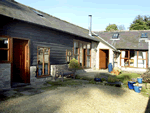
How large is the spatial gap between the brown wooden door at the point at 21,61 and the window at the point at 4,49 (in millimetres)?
1272

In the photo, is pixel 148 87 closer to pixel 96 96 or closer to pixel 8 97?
pixel 96 96

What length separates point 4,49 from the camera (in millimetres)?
6629

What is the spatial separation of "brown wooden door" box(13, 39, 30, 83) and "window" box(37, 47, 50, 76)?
863 mm

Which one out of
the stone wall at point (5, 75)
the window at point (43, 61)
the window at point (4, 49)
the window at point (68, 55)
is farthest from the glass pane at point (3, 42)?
the window at point (68, 55)

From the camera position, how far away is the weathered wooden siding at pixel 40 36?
691cm

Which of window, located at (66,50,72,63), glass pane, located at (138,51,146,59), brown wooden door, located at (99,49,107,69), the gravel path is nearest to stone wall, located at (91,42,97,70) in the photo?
brown wooden door, located at (99,49,107,69)

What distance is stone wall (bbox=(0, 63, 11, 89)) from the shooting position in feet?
21.3

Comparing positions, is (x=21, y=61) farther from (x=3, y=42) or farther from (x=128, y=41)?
(x=128, y=41)

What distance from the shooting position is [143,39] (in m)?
16.1

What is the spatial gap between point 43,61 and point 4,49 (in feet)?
9.16

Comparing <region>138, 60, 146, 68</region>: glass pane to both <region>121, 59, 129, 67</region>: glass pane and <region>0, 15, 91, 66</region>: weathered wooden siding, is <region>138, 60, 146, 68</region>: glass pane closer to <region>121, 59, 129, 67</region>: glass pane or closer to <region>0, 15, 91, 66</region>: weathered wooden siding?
<region>121, 59, 129, 67</region>: glass pane

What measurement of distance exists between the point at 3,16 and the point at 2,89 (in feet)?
11.3

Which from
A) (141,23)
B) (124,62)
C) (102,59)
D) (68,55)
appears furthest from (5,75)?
(141,23)

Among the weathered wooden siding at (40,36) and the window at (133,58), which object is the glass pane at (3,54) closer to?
the weathered wooden siding at (40,36)
